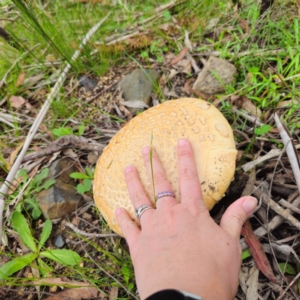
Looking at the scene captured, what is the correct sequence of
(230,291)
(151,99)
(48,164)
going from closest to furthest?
(230,291), (48,164), (151,99)

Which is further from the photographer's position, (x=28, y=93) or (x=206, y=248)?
(x=28, y=93)

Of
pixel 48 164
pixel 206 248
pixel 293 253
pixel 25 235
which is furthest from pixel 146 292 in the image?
pixel 48 164

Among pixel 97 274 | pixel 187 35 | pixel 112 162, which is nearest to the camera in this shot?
pixel 112 162

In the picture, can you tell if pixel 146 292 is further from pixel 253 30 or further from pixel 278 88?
pixel 253 30

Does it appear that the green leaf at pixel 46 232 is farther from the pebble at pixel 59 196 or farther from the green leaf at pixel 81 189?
the green leaf at pixel 81 189

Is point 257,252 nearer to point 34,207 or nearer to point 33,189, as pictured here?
point 34,207

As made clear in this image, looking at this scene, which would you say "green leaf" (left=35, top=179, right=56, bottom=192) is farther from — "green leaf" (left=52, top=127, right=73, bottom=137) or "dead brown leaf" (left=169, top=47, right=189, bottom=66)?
"dead brown leaf" (left=169, top=47, right=189, bottom=66)

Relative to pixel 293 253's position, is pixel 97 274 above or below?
above

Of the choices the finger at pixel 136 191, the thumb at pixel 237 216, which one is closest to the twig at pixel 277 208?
the thumb at pixel 237 216
